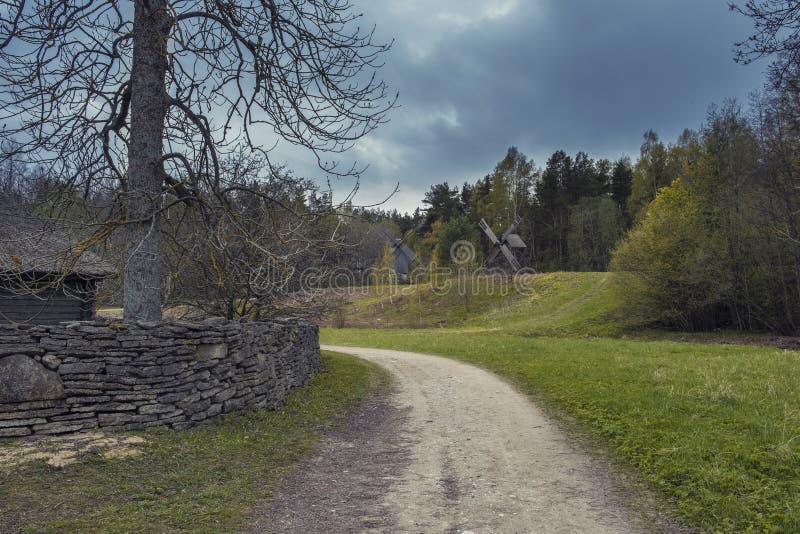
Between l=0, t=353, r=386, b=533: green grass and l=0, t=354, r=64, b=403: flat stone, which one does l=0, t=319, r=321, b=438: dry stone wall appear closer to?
l=0, t=354, r=64, b=403: flat stone

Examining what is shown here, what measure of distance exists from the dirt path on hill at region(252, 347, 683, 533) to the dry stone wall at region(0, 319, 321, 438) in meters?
2.26

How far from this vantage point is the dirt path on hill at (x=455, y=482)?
199 inches

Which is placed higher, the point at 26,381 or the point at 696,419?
the point at 26,381

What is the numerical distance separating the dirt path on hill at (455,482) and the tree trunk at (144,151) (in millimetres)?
4009

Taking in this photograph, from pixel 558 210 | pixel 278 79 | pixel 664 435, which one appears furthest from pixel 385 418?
pixel 558 210

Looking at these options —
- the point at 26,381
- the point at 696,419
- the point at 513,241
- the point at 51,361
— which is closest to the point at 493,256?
the point at 513,241

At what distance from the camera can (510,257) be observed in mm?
54406

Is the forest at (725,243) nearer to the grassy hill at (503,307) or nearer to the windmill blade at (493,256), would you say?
the grassy hill at (503,307)

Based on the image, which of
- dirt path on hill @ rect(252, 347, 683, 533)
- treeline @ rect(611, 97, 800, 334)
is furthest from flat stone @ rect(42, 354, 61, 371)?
treeline @ rect(611, 97, 800, 334)

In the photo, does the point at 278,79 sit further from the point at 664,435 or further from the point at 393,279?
the point at 393,279

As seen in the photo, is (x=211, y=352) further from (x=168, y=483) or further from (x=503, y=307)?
(x=503, y=307)

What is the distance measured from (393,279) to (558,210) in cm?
2363

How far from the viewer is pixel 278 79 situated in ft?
26.4

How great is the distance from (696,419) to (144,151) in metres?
10.0
